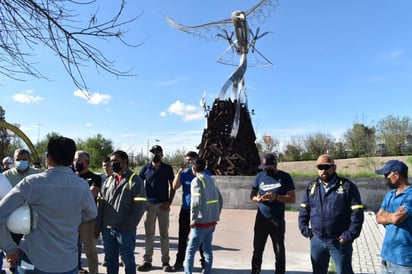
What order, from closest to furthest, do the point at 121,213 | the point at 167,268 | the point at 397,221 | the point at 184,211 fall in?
the point at 397,221 < the point at 121,213 < the point at 167,268 < the point at 184,211

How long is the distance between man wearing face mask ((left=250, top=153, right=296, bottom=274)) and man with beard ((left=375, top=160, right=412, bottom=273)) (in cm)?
155

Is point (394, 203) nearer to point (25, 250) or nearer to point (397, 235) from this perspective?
point (397, 235)

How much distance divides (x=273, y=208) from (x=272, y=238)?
421 millimetres

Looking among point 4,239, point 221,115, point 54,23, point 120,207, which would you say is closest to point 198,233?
point 120,207

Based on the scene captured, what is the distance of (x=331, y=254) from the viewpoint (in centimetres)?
359

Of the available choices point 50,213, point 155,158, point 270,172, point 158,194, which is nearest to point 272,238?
point 270,172

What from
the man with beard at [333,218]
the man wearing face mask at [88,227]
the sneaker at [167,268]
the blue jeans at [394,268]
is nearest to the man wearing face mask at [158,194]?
the sneaker at [167,268]

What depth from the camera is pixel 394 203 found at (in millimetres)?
3070

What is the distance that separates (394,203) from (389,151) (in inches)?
1485

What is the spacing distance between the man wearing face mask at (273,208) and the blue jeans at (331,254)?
2.92 ft

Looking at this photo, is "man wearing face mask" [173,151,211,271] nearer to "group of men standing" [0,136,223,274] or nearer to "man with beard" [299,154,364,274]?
→ "group of men standing" [0,136,223,274]

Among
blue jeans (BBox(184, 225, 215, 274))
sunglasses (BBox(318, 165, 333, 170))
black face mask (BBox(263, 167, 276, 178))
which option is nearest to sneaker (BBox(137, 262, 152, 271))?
blue jeans (BBox(184, 225, 215, 274))

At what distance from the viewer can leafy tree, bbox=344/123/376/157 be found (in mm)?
37656

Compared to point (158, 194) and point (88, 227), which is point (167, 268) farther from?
point (88, 227)
